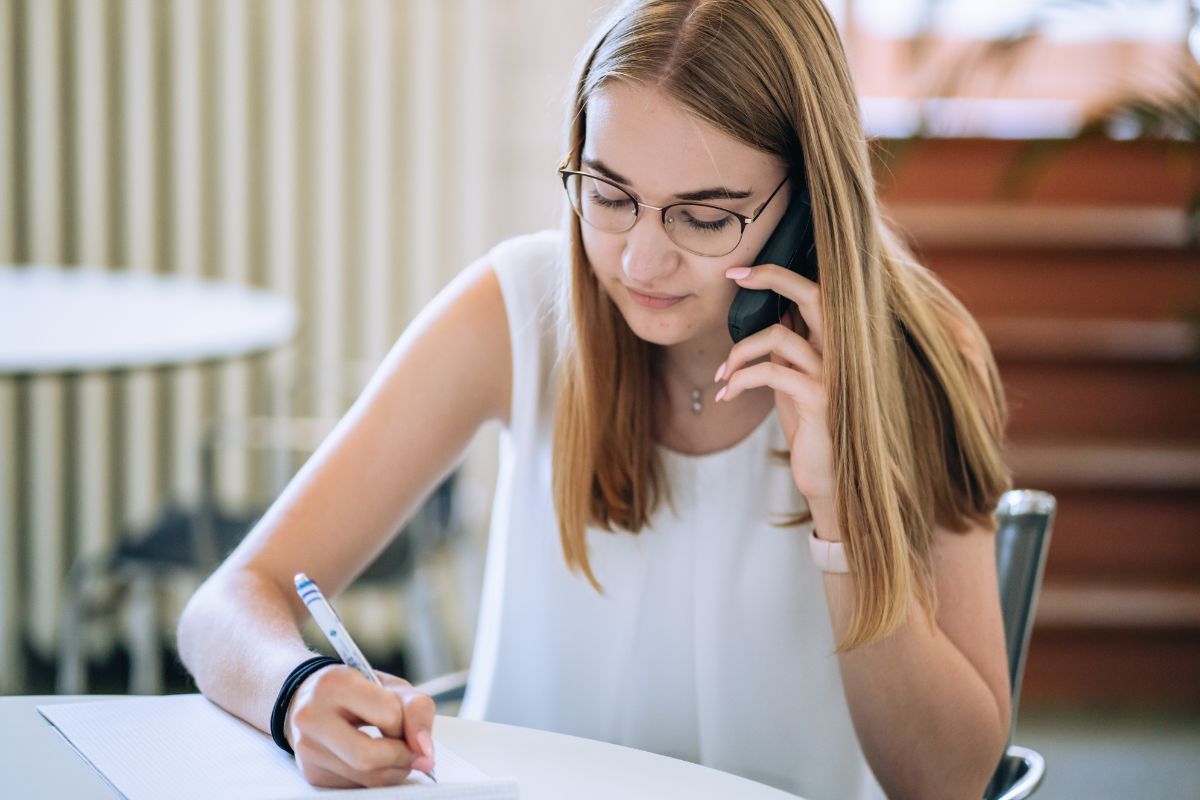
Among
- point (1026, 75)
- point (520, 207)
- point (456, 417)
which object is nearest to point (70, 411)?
point (520, 207)

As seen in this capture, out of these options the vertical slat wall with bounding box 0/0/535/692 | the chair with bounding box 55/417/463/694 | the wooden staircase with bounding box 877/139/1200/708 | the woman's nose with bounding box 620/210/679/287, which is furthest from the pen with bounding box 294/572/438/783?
the wooden staircase with bounding box 877/139/1200/708

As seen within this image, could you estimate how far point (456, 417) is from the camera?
1321mm

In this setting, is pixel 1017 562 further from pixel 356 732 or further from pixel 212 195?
pixel 212 195

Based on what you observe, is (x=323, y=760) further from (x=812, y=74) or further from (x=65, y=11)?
(x=65, y=11)

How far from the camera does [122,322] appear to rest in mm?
2199

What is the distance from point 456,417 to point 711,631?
33 centimetres

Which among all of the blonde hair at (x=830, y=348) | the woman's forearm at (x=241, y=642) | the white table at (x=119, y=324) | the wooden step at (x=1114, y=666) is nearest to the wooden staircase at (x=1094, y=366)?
the wooden step at (x=1114, y=666)

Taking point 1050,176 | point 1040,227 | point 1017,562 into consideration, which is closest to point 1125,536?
point 1040,227

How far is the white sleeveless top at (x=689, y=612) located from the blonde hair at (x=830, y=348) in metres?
0.05

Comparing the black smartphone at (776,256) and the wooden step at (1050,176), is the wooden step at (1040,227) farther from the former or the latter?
the black smartphone at (776,256)

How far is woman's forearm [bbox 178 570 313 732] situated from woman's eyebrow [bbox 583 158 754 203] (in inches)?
17.8

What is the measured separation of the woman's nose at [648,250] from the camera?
112 cm

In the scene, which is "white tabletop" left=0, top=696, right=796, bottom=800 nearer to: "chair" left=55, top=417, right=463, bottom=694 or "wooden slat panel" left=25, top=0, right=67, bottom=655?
"chair" left=55, top=417, right=463, bottom=694

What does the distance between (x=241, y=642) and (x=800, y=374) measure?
1.68 feet
